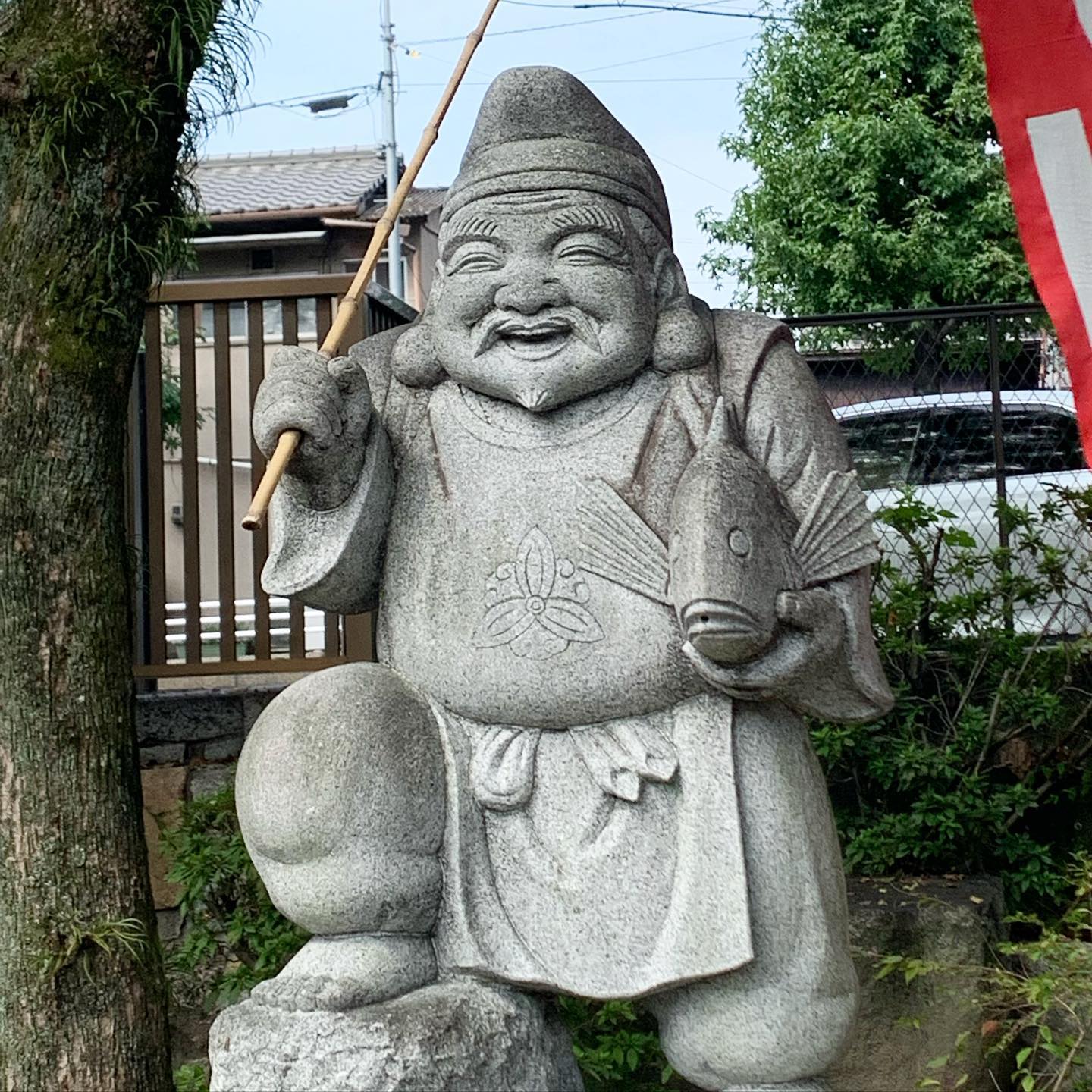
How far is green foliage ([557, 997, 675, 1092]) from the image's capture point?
3.99 metres

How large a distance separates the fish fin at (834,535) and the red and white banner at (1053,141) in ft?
2.69

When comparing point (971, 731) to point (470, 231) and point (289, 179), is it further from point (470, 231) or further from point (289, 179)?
point (289, 179)

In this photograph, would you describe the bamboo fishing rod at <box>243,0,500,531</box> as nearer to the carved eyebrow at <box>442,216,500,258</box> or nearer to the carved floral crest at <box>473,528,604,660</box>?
the carved eyebrow at <box>442,216,500,258</box>

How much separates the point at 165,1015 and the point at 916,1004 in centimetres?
201

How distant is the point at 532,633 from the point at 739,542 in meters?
0.40

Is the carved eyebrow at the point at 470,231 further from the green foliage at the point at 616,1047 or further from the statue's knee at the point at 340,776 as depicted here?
the green foliage at the point at 616,1047

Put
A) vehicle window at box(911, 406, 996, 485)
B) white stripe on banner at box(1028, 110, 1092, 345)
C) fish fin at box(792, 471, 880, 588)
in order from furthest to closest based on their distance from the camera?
vehicle window at box(911, 406, 996, 485) → white stripe on banner at box(1028, 110, 1092, 345) → fish fin at box(792, 471, 880, 588)

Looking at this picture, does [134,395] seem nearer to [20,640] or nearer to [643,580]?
[20,640]

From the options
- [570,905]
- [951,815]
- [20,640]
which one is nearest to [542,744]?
[570,905]

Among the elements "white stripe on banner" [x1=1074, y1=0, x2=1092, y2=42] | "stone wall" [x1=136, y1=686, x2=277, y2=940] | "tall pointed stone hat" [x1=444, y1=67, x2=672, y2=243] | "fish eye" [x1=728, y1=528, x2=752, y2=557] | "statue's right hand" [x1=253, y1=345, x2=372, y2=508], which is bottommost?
"stone wall" [x1=136, y1=686, x2=277, y2=940]

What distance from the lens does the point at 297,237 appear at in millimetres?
17500

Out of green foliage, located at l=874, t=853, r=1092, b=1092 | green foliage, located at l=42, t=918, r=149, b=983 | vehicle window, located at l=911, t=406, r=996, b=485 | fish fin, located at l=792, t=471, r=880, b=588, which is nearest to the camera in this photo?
fish fin, located at l=792, t=471, r=880, b=588

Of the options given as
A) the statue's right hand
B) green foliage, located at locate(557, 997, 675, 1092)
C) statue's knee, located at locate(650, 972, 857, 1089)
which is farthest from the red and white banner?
green foliage, located at locate(557, 997, 675, 1092)

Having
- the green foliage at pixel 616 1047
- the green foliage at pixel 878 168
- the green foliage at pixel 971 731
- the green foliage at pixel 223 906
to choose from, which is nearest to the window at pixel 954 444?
the green foliage at pixel 971 731
